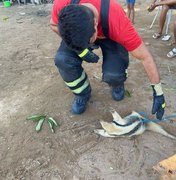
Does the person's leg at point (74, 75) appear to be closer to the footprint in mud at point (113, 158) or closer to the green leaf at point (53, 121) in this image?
the green leaf at point (53, 121)

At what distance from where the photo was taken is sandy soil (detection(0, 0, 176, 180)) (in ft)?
8.03

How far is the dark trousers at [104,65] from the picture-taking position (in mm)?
2836

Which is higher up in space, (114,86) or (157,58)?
(114,86)

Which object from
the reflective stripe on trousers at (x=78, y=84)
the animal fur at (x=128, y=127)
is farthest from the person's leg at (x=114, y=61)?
the animal fur at (x=128, y=127)

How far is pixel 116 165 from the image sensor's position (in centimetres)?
245

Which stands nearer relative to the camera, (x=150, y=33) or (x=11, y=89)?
(x=11, y=89)

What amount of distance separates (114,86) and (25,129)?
1089 mm

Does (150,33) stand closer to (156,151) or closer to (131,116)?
(131,116)

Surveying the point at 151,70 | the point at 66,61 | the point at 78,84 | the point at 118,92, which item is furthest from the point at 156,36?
the point at 151,70

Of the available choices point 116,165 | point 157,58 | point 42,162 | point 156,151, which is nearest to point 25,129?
point 42,162

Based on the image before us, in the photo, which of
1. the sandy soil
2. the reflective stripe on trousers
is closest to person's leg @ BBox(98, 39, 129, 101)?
the reflective stripe on trousers

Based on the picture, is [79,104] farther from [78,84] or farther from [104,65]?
[104,65]

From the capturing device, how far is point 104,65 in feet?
9.88

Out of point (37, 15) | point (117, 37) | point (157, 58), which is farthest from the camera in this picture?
point (37, 15)
